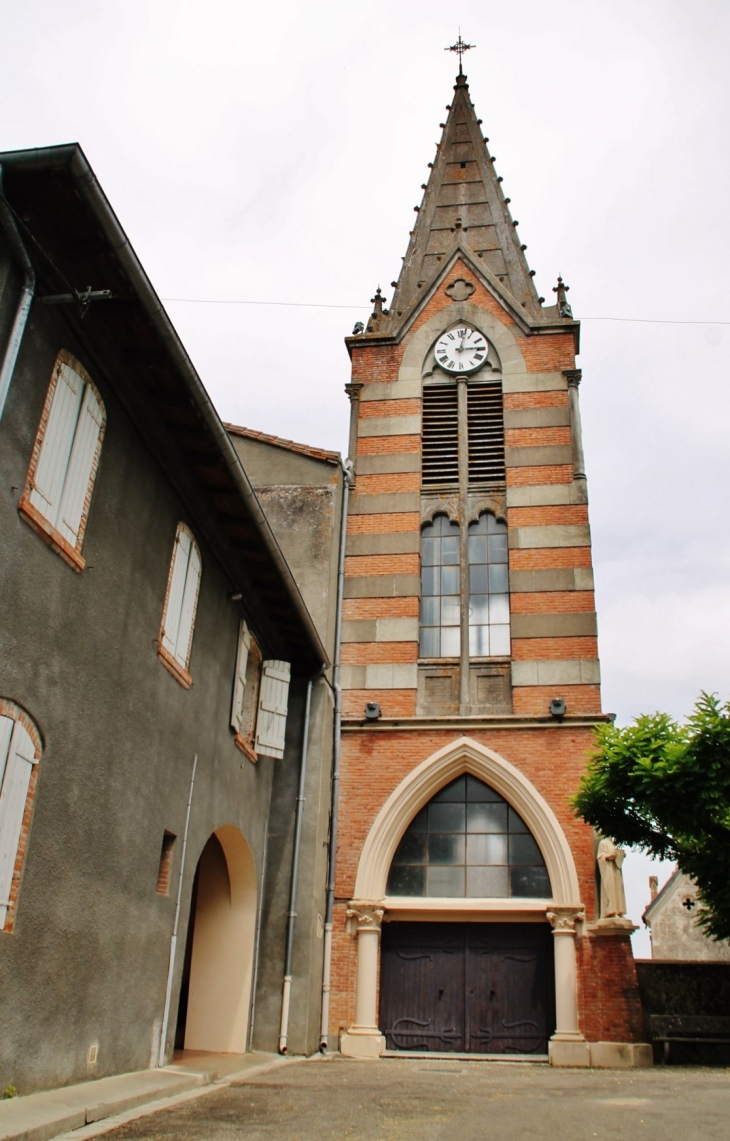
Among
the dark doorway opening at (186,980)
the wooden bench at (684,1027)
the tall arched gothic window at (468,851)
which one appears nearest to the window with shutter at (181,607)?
the dark doorway opening at (186,980)

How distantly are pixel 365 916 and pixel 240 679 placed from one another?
17.5ft

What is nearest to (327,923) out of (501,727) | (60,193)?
(501,727)

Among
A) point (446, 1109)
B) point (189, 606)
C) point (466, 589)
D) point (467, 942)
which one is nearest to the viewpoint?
point (446, 1109)

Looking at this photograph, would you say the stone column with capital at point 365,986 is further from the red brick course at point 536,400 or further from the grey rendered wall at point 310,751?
the red brick course at point 536,400

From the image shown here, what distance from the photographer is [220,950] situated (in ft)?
43.3

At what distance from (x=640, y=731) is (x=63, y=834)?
353 inches

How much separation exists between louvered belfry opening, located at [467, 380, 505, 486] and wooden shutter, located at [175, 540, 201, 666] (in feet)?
30.5

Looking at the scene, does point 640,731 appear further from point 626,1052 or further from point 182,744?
point 182,744

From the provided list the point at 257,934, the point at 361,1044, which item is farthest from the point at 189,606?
the point at 361,1044

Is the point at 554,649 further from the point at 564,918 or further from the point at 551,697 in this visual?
the point at 564,918

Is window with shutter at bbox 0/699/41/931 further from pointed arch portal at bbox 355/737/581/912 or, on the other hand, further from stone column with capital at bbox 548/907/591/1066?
stone column with capital at bbox 548/907/591/1066

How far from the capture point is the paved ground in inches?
253

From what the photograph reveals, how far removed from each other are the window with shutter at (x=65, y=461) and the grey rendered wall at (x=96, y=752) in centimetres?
11

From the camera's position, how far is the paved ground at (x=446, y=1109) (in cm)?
644
